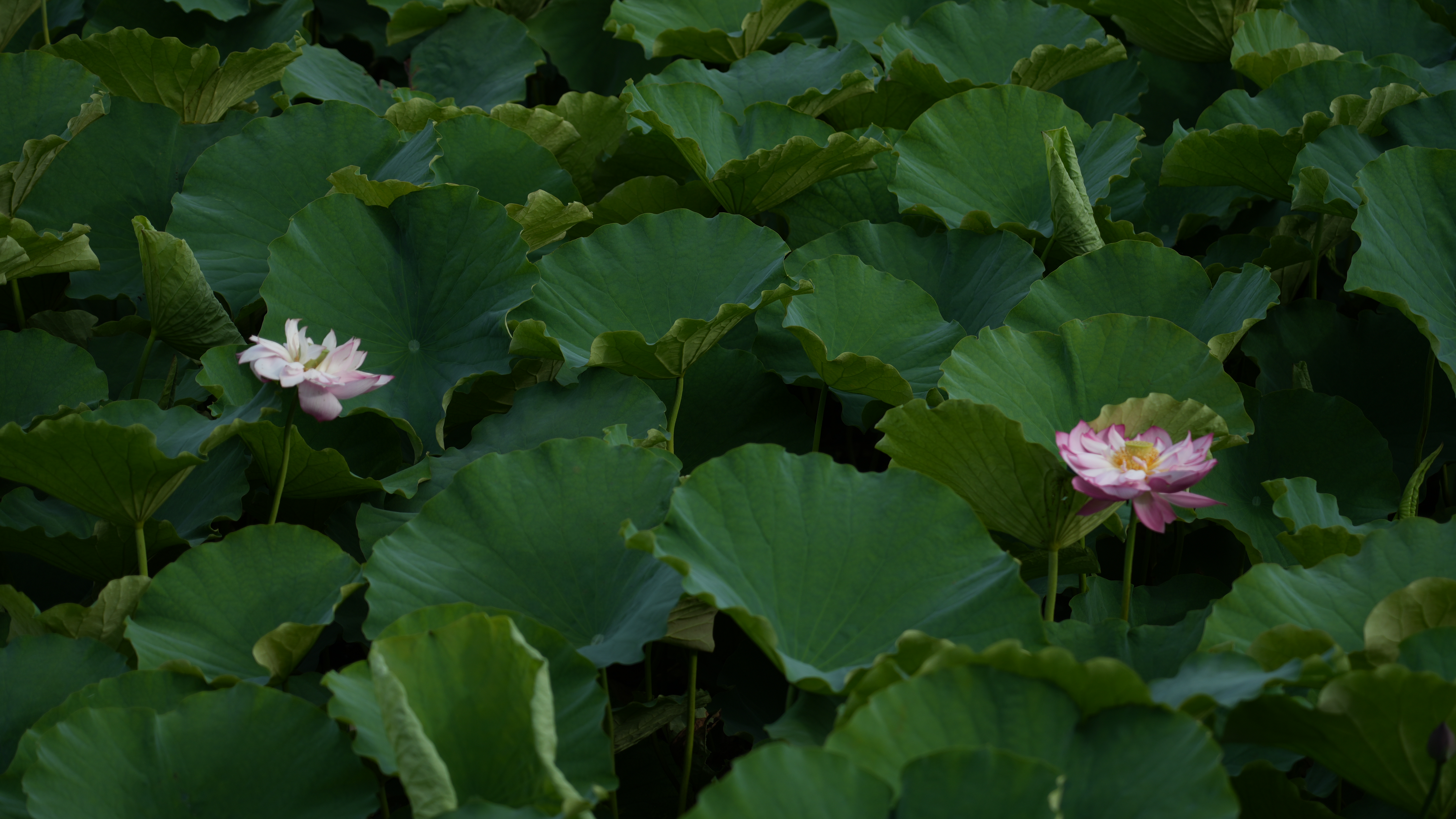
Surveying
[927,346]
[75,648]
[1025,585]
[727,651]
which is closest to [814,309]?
[927,346]

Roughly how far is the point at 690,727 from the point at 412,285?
0.66 metres

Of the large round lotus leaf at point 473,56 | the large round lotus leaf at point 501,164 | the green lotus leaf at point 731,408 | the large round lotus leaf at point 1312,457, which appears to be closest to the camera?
the large round lotus leaf at point 1312,457

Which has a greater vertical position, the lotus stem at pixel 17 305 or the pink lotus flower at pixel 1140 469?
the pink lotus flower at pixel 1140 469

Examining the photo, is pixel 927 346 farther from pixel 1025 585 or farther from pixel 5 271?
pixel 5 271

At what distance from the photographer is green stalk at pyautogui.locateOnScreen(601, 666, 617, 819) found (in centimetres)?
94

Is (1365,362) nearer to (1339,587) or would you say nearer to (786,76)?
(1339,587)

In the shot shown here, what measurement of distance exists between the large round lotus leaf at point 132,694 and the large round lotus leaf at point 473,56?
1286mm

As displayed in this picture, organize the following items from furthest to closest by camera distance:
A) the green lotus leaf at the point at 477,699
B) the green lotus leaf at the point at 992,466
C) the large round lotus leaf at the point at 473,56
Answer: the large round lotus leaf at the point at 473,56, the green lotus leaf at the point at 992,466, the green lotus leaf at the point at 477,699

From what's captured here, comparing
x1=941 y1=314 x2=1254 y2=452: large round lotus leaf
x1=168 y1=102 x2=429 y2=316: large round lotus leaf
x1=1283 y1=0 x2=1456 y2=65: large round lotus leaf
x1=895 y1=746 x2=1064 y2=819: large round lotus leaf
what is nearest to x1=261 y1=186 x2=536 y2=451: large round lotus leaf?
x1=168 y1=102 x2=429 y2=316: large round lotus leaf

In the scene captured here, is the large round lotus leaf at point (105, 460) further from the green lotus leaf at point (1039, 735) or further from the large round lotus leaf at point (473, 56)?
the large round lotus leaf at point (473, 56)

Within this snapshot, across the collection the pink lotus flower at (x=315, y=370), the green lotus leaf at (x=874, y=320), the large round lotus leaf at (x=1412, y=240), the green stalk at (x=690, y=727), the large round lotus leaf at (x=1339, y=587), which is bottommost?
the green stalk at (x=690, y=727)

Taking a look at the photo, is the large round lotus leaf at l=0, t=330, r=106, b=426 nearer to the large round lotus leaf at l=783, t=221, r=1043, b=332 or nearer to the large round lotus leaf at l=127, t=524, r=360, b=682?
the large round lotus leaf at l=127, t=524, r=360, b=682

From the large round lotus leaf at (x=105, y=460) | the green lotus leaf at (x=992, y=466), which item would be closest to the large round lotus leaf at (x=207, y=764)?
the large round lotus leaf at (x=105, y=460)

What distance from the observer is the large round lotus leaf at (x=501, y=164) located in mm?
1575
